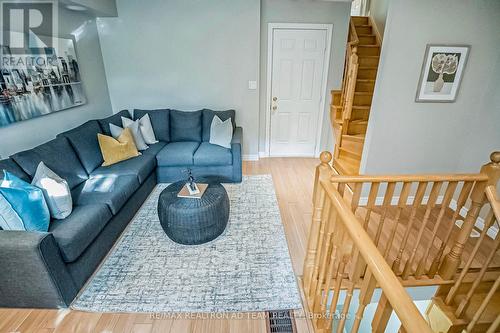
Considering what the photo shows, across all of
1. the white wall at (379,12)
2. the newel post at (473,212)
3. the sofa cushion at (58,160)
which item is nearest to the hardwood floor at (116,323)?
the sofa cushion at (58,160)

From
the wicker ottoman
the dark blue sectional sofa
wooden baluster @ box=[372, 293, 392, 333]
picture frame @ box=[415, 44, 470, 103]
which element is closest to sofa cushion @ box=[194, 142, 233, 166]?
the dark blue sectional sofa

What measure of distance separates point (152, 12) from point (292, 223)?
3488 millimetres

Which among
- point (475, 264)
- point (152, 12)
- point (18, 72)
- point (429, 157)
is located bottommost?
point (475, 264)

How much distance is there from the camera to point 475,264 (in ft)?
6.98

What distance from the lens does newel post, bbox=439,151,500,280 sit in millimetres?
1516

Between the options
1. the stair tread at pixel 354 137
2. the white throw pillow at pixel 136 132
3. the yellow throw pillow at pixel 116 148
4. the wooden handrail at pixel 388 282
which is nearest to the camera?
the wooden handrail at pixel 388 282

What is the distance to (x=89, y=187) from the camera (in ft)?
7.68

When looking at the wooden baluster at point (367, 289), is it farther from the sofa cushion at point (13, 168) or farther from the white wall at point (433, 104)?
the sofa cushion at point (13, 168)

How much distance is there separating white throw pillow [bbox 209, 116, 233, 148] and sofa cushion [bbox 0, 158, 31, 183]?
2004 millimetres

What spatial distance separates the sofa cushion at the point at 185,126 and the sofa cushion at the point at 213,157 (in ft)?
1.48

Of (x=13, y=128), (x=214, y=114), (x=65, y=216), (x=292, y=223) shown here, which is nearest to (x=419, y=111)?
(x=292, y=223)

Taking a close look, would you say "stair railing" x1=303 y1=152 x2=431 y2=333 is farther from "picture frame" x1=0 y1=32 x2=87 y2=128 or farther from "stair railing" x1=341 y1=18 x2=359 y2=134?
"picture frame" x1=0 y1=32 x2=87 y2=128

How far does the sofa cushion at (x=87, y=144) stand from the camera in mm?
2570

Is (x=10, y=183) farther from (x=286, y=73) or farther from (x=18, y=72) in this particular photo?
(x=286, y=73)
